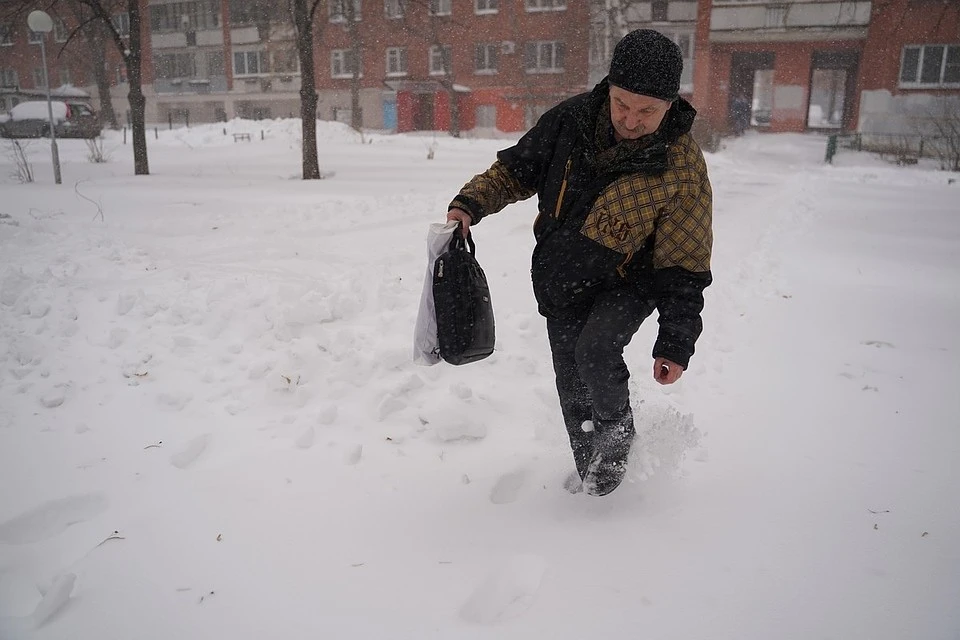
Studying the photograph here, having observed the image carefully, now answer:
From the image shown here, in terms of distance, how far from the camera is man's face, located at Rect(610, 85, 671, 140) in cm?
210

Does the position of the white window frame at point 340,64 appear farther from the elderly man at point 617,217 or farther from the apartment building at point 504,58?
the elderly man at point 617,217

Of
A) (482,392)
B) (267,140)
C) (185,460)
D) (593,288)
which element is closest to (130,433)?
(185,460)

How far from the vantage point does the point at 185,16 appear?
43188 millimetres

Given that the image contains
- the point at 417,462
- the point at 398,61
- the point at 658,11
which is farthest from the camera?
the point at 398,61

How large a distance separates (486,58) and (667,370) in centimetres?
3597

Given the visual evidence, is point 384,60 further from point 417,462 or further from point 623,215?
point 623,215

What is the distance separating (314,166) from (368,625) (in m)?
11.7

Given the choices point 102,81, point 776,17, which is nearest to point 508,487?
point 776,17

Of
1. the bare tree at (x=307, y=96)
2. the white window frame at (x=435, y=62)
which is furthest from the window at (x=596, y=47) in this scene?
the bare tree at (x=307, y=96)

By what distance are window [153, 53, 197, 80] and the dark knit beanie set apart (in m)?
A: 48.8

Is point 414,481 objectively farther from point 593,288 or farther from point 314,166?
point 314,166

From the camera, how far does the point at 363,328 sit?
4.45 m

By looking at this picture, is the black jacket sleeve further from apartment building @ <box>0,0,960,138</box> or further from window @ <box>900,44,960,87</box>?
window @ <box>900,44,960,87</box>

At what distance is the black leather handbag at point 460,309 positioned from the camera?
2.46 metres
